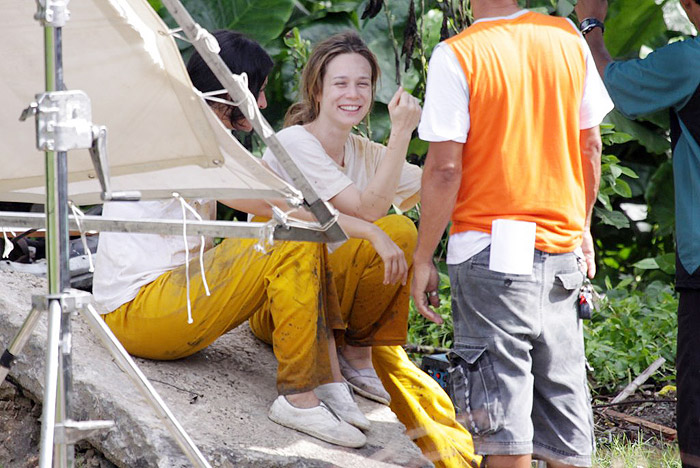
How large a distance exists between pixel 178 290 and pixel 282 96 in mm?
2733

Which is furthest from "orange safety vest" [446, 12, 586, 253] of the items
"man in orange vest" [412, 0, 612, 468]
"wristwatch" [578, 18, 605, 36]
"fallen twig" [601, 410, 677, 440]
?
"fallen twig" [601, 410, 677, 440]

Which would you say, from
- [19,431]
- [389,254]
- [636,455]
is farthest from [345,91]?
[636,455]

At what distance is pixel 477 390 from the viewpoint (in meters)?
2.37

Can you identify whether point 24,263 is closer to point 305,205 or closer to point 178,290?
point 178,290

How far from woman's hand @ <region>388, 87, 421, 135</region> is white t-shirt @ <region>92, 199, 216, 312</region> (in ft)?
2.19

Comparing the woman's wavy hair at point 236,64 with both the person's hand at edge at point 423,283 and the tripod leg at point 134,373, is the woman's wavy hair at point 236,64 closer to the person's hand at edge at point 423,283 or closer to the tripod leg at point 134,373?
the person's hand at edge at point 423,283

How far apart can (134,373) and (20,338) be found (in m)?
0.24

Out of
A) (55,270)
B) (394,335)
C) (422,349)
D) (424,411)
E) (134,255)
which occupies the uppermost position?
(55,270)

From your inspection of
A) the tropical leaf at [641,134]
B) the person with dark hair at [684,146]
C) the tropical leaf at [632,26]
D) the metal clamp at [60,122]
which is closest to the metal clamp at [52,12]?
the metal clamp at [60,122]

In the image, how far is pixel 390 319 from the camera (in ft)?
9.96

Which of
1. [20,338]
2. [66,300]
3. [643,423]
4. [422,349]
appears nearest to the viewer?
[66,300]

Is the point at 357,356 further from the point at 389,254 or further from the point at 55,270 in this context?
Answer: the point at 55,270

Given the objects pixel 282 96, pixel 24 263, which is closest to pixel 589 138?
pixel 24 263

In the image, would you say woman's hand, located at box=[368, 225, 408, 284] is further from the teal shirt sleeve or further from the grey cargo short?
the teal shirt sleeve
